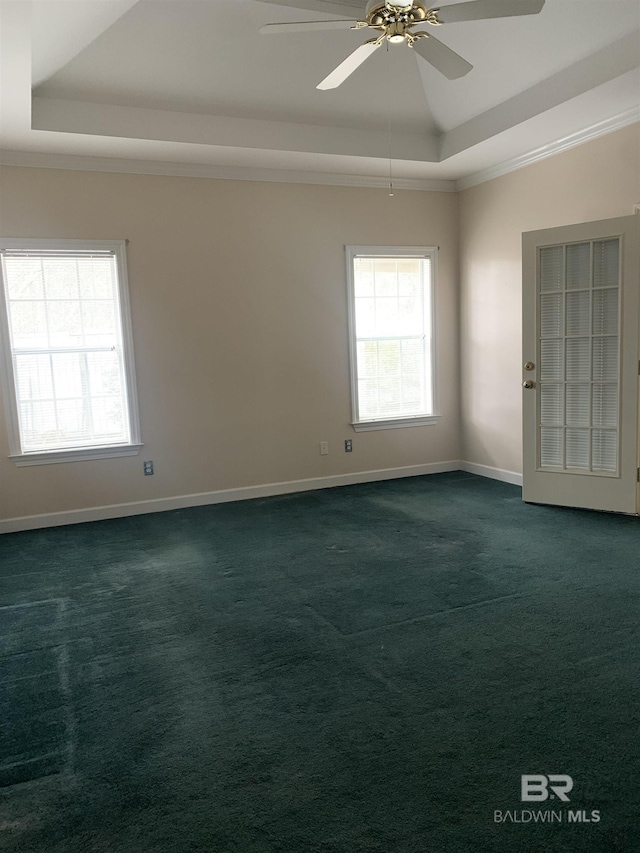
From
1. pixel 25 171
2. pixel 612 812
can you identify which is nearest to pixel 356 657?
pixel 612 812

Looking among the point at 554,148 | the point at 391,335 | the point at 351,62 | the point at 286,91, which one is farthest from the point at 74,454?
the point at 554,148

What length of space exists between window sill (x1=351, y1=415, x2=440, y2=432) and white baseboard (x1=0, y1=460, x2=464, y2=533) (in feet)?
1.36

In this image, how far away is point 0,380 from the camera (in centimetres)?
476

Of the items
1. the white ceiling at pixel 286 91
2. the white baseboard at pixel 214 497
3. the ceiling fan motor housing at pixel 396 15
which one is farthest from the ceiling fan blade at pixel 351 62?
the white baseboard at pixel 214 497

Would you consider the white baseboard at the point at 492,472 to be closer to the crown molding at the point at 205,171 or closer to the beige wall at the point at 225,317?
the beige wall at the point at 225,317

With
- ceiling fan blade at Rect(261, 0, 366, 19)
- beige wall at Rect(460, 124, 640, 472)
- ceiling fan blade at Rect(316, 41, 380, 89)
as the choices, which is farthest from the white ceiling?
ceiling fan blade at Rect(316, 41, 380, 89)

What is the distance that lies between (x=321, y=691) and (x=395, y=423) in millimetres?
3873

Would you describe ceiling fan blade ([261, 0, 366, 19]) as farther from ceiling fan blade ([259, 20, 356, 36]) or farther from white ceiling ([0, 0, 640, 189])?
ceiling fan blade ([259, 20, 356, 36])

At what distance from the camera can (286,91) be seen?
15.4 ft

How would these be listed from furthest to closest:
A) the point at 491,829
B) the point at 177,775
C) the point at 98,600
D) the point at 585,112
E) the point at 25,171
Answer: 1. the point at 25,171
2. the point at 585,112
3. the point at 98,600
4. the point at 177,775
5. the point at 491,829

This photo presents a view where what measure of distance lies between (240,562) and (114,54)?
3375mm

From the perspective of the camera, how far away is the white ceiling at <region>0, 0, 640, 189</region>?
3.84 meters

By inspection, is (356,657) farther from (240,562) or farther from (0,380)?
(0,380)

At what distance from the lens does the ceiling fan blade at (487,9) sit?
2812 millimetres
